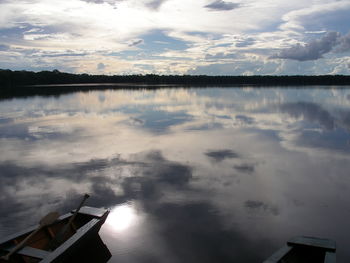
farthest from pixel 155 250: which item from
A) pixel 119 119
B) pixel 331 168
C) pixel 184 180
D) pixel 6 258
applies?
pixel 119 119

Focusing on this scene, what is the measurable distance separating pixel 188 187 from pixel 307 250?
15.1 ft

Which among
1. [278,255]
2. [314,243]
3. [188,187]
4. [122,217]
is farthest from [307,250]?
[188,187]

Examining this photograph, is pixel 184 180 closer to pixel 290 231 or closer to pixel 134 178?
pixel 134 178

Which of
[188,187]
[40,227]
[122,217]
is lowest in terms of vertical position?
[122,217]

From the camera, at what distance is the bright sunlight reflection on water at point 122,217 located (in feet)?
24.2

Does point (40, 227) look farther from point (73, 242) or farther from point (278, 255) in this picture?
point (278, 255)

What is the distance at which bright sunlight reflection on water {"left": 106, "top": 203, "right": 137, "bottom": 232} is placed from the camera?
7391mm

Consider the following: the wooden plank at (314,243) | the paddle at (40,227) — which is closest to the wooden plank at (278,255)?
the wooden plank at (314,243)

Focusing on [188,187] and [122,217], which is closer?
[122,217]

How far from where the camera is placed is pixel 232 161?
12.6m

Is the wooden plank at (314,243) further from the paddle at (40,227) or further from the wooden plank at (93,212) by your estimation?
the paddle at (40,227)

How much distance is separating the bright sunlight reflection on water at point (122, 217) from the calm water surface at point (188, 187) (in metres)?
0.04

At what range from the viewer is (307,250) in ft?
17.8

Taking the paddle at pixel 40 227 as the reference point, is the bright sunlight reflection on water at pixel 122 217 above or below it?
below
